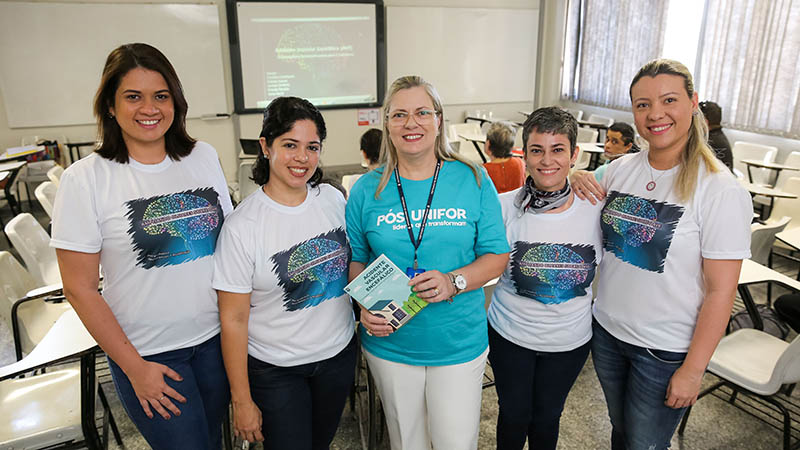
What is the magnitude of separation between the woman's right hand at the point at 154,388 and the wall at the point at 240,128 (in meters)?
5.77

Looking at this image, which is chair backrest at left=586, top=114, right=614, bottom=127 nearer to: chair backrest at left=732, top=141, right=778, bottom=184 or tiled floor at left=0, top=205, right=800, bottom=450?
chair backrest at left=732, top=141, right=778, bottom=184

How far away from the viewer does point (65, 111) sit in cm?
676

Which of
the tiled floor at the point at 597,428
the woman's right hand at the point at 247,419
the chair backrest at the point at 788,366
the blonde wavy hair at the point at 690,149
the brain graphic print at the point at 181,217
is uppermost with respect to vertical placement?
the blonde wavy hair at the point at 690,149

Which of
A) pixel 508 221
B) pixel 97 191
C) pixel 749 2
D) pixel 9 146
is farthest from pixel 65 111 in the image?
pixel 749 2

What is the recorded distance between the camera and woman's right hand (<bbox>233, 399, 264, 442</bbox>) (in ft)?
4.71

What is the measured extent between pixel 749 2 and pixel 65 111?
28.8ft

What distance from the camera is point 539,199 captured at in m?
1.59

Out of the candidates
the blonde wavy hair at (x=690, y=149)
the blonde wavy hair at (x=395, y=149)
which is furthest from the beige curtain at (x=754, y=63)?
the blonde wavy hair at (x=395, y=149)

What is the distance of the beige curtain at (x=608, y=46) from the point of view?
7.08 m

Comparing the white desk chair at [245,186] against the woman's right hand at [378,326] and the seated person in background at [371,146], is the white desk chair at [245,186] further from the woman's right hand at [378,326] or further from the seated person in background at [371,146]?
the woman's right hand at [378,326]

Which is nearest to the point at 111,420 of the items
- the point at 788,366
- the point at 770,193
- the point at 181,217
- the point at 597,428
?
the point at 181,217

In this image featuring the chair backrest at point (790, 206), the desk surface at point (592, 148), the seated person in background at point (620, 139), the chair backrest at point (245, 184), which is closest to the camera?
the seated person in background at point (620, 139)

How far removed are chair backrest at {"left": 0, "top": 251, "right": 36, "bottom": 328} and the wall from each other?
16.0 ft

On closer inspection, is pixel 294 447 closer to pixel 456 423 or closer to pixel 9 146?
pixel 456 423
